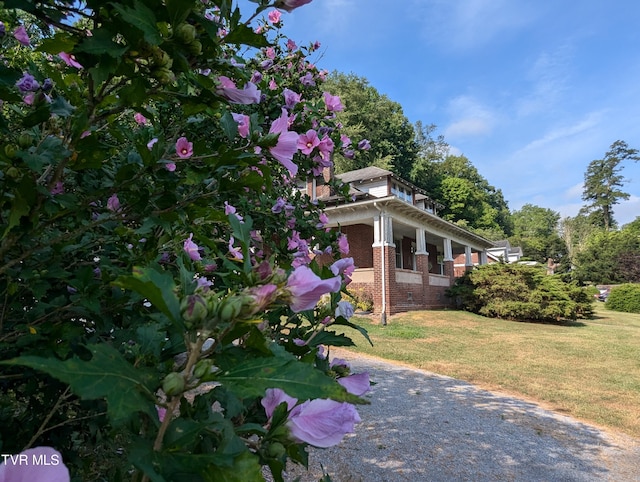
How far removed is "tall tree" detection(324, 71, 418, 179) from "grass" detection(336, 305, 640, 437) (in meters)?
24.3

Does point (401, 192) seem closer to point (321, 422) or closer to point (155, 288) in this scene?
point (321, 422)

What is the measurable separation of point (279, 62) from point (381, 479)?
139 inches

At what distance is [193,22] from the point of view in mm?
876

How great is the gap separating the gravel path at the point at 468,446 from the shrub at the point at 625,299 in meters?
23.7

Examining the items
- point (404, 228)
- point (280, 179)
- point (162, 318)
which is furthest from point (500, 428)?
point (404, 228)

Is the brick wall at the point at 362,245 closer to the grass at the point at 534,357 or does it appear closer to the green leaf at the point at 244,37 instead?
the grass at the point at 534,357

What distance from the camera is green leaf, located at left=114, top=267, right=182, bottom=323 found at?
47 cm

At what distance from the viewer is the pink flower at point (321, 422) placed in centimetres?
67

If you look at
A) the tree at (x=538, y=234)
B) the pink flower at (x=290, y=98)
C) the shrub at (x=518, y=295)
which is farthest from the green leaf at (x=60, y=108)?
the tree at (x=538, y=234)

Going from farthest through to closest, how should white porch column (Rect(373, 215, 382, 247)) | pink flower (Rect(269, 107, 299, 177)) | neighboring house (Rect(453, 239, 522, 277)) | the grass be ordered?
neighboring house (Rect(453, 239, 522, 277)), white porch column (Rect(373, 215, 382, 247)), the grass, pink flower (Rect(269, 107, 299, 177))

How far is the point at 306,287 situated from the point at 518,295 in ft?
55.1

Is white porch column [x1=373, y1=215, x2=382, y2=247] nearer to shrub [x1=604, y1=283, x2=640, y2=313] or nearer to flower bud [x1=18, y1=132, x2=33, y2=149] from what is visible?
flower bud [x1=18, y1=132, x2=33, y2=149]

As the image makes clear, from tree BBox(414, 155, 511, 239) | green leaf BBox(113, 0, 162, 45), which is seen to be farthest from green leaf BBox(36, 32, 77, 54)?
tree BBox(414, 155, 511, 239)

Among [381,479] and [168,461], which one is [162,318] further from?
[381,479]
